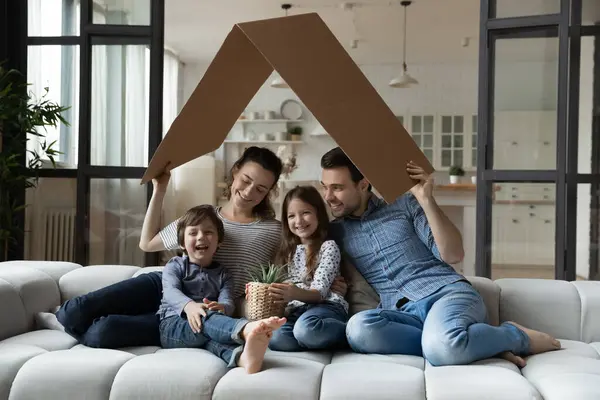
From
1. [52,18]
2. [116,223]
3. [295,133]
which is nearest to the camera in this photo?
[116,223]

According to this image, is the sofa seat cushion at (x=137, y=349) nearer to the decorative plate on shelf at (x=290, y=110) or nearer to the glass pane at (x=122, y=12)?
the glass pane at (x=122, y=12)

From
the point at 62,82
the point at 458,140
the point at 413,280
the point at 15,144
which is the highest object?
the point at 458,140

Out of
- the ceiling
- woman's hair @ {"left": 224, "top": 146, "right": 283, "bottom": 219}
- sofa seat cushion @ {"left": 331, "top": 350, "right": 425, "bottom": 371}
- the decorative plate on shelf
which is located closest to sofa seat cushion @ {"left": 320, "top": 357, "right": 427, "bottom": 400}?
sofa seat cushion @ {"left": 331, "top": 350, "right": 425, "bottom": 371}

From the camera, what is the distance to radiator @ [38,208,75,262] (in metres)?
3.70

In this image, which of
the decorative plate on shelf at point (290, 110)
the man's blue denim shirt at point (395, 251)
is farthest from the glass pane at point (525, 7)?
the decorative plate on shelf at point (290, 110)

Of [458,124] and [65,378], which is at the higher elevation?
[458,124]

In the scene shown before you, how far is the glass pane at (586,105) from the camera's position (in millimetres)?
3410

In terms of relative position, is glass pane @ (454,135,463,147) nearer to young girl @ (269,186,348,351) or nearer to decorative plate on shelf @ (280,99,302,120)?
decorative plate on shelf @ (280,99,302,120)

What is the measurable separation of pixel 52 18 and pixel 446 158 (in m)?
6.31

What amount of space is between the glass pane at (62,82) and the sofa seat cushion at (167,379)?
83.2 inches

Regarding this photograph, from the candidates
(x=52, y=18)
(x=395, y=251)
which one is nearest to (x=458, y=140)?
(x=52, y=18)

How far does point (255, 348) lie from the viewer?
1863 millimetres

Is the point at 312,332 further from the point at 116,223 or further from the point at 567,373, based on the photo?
the point at 116,223

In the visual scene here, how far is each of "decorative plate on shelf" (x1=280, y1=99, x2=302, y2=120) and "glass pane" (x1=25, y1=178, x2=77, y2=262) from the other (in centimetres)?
584
